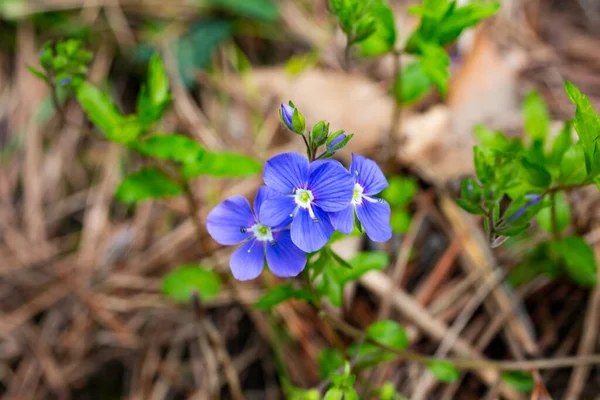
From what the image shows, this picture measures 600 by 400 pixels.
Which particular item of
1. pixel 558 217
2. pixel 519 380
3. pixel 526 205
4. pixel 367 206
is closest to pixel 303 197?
pixel 367 206

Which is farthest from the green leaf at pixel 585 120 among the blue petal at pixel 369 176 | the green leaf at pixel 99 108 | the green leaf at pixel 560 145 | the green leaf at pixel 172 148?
the green leaf at pixel 99 108

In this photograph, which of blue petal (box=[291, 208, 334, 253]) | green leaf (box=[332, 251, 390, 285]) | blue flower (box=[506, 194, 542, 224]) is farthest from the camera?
green leaf (box=[332, 251, 390, 285])

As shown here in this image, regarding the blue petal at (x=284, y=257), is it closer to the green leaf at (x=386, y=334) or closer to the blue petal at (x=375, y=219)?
the blue petal at (x=375, y=219)

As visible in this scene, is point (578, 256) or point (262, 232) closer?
point (262, 232)

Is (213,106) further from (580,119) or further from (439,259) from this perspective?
(580,119)

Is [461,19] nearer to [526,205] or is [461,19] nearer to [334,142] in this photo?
[526,205]

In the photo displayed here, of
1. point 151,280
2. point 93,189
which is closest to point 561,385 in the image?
point 151,280

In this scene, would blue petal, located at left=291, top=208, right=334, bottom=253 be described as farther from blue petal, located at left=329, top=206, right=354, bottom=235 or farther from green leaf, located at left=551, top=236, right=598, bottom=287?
green leaf, located at left=551, top=236, right=598, bottom=287

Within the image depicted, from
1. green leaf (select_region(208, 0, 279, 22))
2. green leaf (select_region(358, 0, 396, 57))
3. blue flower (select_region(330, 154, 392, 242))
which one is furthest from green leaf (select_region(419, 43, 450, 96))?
green leaf (select_region(208, 0, 279, 22))

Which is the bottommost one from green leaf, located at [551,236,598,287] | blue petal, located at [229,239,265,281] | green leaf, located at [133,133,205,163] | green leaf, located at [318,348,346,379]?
green leaf, located at [318,348,346,379]
